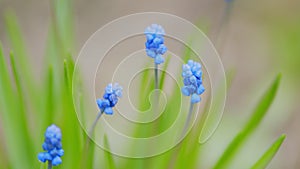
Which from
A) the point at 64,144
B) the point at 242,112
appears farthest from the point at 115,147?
the point at 242,112

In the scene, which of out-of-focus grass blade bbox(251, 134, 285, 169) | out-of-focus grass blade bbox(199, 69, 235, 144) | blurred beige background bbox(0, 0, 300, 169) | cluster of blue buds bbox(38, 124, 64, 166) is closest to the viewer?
cluster of blue buds bbox(38, 124, 64, 166)

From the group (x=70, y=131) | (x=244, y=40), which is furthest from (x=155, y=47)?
(x=244, y=40)

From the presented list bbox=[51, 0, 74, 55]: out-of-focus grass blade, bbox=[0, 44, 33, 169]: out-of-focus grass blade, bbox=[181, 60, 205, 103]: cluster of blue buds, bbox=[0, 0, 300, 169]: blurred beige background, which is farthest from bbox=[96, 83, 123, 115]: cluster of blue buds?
bbox=[0, 0, 300, 169]: blurred beige background

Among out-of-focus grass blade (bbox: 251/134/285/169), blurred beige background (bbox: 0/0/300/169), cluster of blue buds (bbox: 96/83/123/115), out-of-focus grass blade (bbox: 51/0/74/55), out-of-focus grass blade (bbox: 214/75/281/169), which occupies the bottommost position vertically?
out-of-focus grass blade (bbox: 251/134/285/169)

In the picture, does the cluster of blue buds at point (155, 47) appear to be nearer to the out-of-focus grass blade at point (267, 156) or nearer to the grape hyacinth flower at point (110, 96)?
the grape hyacinth flower at point (110, 96)

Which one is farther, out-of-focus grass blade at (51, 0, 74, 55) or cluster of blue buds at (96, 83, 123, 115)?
out-of-focus grass blade at (51, 0, 74, 55)

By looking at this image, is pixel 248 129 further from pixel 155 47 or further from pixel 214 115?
pixel 155 47

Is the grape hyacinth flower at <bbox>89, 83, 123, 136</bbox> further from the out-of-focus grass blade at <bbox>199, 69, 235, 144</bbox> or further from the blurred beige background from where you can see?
the blurred beige background
